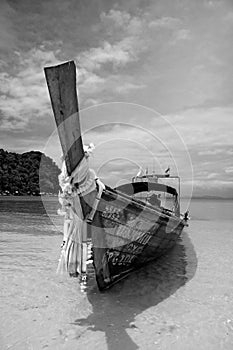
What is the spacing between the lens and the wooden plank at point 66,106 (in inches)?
109

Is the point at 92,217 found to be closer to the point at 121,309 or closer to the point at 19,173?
the point at 121,309

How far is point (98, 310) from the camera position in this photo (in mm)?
5504

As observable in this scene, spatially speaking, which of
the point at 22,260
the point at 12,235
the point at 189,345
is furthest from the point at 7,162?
the point at 189,345

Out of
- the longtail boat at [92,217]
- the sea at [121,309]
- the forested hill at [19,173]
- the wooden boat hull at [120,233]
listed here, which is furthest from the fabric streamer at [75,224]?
the forested hill at [19,173]

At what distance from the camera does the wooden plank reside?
2.77 metres

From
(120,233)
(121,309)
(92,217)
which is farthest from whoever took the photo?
(120,233)

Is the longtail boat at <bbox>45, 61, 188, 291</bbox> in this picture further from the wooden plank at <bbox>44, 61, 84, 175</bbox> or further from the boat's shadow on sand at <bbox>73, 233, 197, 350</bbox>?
the boat's shadow on sand at <bbox>73, 233, 197, 350</bbox>

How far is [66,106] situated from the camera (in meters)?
3.09

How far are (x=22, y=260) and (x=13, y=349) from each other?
18.5 ft

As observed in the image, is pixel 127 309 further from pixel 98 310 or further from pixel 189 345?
pixel 189 345

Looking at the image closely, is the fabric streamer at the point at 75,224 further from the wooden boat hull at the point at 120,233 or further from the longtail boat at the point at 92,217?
the wooden boat hull at the point at 120,233

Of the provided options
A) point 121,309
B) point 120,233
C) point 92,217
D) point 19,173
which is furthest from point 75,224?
point 19,173

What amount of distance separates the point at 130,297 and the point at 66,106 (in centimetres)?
457

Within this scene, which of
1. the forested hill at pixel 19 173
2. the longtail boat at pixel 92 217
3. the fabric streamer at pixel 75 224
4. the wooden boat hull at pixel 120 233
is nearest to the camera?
the longtail boat at pixel 92 217
